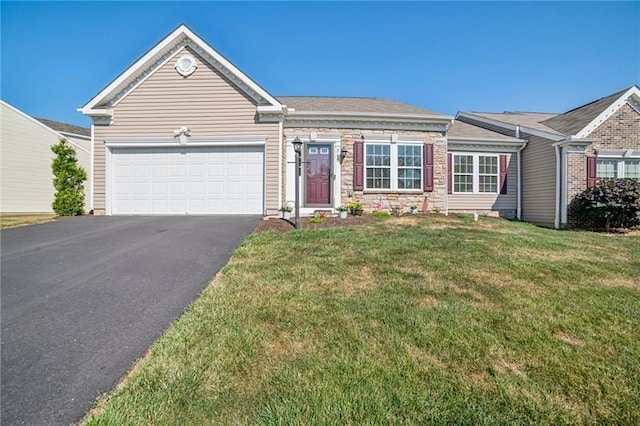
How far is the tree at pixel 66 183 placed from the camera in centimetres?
1050

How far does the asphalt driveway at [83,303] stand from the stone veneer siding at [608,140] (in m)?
12.0

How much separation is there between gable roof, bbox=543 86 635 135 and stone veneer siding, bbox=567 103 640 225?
1.43ft

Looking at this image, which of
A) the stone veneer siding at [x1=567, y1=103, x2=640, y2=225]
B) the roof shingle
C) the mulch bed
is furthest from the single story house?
the stone veneer siding at [x1=567, y1=103, x2=640, y2=225]

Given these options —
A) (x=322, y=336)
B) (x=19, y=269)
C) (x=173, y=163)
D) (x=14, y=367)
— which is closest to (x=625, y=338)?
(x=322, y=336)

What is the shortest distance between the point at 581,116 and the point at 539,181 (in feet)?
10.8

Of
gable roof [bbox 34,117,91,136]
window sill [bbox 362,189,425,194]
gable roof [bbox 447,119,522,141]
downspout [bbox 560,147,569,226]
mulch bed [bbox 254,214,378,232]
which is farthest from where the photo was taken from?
gable roof [bbox 34,117,91,136]

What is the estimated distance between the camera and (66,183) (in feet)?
35.3

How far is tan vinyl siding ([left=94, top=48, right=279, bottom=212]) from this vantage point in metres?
10.6

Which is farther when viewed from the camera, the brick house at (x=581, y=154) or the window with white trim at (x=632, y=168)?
the window with white trim at (x=632, y=168)

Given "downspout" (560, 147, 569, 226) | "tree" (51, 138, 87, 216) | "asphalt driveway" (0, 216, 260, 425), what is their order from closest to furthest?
"asphalt driveway" (0, 216, 260, 425) < "tree" (51, 138, 87, 216) < "downspout" (560, 147, 569, 226)

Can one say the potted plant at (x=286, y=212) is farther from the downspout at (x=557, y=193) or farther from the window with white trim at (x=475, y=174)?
the downspout at (x=557, y=193)

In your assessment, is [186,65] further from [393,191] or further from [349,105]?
[393,191]

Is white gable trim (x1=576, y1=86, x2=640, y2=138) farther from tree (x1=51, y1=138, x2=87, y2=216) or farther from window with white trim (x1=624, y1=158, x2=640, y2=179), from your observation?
tree (x1=51, y1=138, x2=87, y2=216)

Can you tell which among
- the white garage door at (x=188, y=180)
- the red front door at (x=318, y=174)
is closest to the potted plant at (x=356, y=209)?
the red front door at (x=318, y=174)
